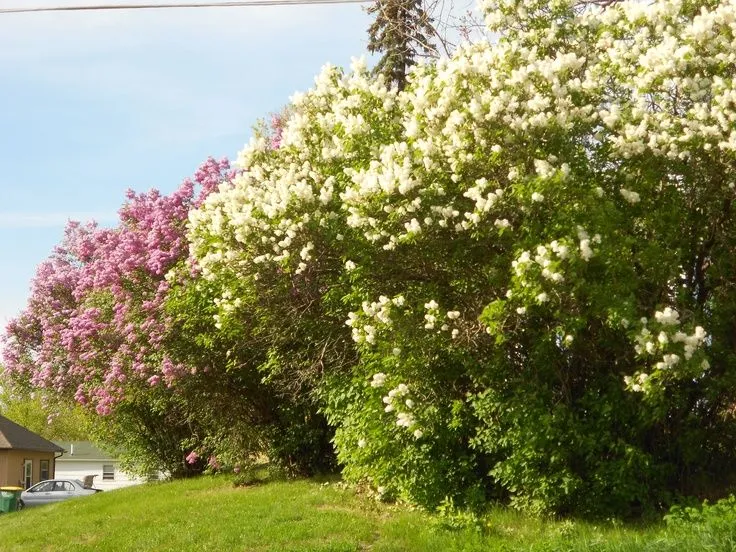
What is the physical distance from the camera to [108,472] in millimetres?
55375

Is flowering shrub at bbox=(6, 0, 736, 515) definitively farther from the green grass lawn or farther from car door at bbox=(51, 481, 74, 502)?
car door at bbox=(51, 481, 74, 502)

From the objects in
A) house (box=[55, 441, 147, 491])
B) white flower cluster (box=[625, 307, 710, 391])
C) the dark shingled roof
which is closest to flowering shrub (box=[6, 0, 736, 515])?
white flower cluster (box=[625, 307, 710, 391])

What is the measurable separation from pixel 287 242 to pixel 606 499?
537 cm

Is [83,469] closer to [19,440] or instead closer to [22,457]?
[22,457]

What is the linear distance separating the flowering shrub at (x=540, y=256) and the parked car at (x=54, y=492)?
2815 centimetres

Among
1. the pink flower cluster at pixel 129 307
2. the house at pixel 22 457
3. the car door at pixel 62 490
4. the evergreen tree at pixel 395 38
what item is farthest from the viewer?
the house at pixel 22 457

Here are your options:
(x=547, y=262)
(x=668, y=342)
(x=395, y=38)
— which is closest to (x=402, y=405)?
(x=547, y=262)

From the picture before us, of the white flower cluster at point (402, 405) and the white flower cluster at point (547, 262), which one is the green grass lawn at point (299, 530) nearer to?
the white flower cluster at point (402, 405)

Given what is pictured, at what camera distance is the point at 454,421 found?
38.2ft

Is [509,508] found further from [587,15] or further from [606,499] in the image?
[587,15]

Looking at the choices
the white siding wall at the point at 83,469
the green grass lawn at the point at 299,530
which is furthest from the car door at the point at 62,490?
the green grass lawn at the point at 299,530

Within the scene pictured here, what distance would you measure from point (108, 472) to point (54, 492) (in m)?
18.5

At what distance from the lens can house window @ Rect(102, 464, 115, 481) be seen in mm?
55281

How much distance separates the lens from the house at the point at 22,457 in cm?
4350
